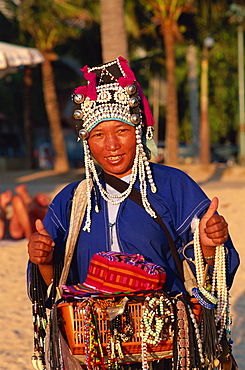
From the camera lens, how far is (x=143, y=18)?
23.7 metres

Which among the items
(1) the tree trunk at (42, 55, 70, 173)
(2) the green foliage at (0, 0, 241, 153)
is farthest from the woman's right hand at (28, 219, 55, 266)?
(1) the tree trunk at (42, 55, 70, 173)

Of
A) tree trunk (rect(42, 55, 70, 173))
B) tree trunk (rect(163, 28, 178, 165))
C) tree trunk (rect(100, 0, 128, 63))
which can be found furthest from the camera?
tree trunk (rect(42, 55, 70, 173))

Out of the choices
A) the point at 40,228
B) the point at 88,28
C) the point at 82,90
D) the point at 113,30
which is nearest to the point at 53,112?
the point at 88,28

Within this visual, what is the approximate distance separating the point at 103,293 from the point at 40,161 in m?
36.1

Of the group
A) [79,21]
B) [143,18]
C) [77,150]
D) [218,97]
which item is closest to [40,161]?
[77,150]

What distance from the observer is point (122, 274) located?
2.74 metres

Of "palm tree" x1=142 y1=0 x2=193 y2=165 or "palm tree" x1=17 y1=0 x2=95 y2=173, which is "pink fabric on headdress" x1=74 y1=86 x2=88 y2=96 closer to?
"palm tree" x1=142 y1=0 x2=193 y2=165

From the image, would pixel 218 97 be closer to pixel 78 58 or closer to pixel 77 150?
pixel 77 150

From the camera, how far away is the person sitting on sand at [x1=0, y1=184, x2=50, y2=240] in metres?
10.7

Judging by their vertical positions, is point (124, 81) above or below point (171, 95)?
below

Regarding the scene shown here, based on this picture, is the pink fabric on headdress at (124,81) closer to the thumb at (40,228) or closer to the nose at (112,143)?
the nose at (112,143)

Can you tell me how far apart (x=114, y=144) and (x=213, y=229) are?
63 centimetres

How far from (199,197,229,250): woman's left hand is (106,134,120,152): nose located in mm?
522

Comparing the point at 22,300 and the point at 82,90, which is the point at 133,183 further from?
the point at 22,300
